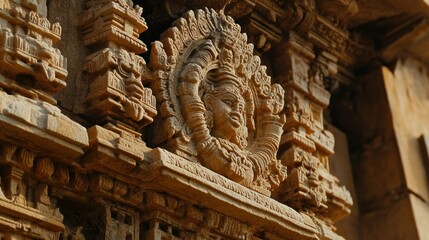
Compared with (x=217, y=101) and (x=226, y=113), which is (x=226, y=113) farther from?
(x=217, y=101)

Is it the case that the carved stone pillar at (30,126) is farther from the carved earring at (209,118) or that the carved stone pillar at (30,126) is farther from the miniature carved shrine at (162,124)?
the carved earring at (209,118)

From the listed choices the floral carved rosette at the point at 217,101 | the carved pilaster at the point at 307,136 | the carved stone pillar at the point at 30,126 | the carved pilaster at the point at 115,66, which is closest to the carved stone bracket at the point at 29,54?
the carved stone pillar at the point at 30,126

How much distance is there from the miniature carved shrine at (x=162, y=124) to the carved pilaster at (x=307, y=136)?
12 millimetres

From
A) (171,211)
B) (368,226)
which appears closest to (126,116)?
(171,211)

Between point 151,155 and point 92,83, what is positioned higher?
point 92,83

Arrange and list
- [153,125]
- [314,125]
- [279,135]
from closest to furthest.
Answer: [153,125]
[279,135]
[314,125]

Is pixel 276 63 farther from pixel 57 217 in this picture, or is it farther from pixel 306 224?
pixel 57 217

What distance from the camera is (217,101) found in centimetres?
616

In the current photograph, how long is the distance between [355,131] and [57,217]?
424 centimetres

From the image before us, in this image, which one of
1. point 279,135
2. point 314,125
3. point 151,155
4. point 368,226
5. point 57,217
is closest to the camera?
point 57,217

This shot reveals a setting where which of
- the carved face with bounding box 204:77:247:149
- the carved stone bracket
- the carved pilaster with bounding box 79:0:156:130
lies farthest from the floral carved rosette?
the carved stone bracket

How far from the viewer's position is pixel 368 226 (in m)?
8.13

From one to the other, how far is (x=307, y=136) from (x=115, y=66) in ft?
7.01

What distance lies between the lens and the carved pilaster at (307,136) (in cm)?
681
